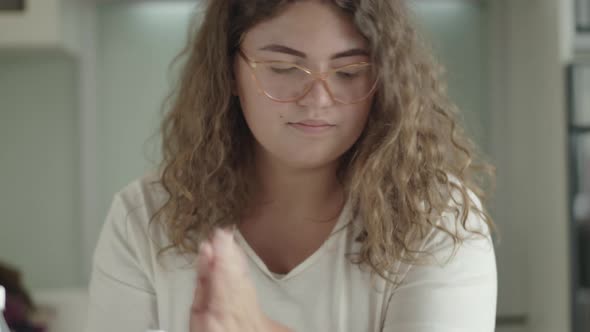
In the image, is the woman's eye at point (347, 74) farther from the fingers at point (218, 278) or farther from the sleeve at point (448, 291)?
the fingers at point (218, 278)

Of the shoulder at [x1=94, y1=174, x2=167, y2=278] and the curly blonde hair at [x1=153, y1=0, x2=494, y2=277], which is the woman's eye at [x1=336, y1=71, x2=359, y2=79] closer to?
the curly blonde hair at [x1=153, y1=0, x2=494, y2=277]

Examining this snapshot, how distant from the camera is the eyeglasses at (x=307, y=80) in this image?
3.20 ft

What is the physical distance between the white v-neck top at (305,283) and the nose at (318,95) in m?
0.20

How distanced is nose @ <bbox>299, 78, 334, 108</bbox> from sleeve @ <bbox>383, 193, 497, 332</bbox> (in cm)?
25

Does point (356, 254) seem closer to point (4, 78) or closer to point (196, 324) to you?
point (196, 324)

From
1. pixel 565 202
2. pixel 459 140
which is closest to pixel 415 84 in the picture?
pixel 459 140

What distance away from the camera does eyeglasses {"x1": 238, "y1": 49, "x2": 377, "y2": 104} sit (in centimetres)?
98

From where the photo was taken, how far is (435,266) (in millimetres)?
995

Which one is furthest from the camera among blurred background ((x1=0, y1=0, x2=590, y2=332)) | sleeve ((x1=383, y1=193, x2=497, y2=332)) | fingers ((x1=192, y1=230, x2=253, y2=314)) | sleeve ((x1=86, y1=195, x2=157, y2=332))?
blurred background ((x1=0, y1=0, x2=590, y2=332))

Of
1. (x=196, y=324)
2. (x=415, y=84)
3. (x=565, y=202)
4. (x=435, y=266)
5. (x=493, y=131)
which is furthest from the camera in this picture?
(x=493, y=131)

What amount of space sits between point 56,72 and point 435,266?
5.46ft

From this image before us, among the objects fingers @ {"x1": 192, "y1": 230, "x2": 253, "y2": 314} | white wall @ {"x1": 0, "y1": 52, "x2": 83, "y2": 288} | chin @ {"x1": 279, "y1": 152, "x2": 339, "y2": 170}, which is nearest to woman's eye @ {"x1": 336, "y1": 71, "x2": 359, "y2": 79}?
chin @ {"x1": 279, "y1": 152, "x2": 339, "y2": 170}

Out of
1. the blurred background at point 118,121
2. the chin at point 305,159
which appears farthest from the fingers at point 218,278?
the blurred background at point 118,121

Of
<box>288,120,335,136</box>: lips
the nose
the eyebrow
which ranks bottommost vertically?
<box>288,120,335,136</box>: lips
